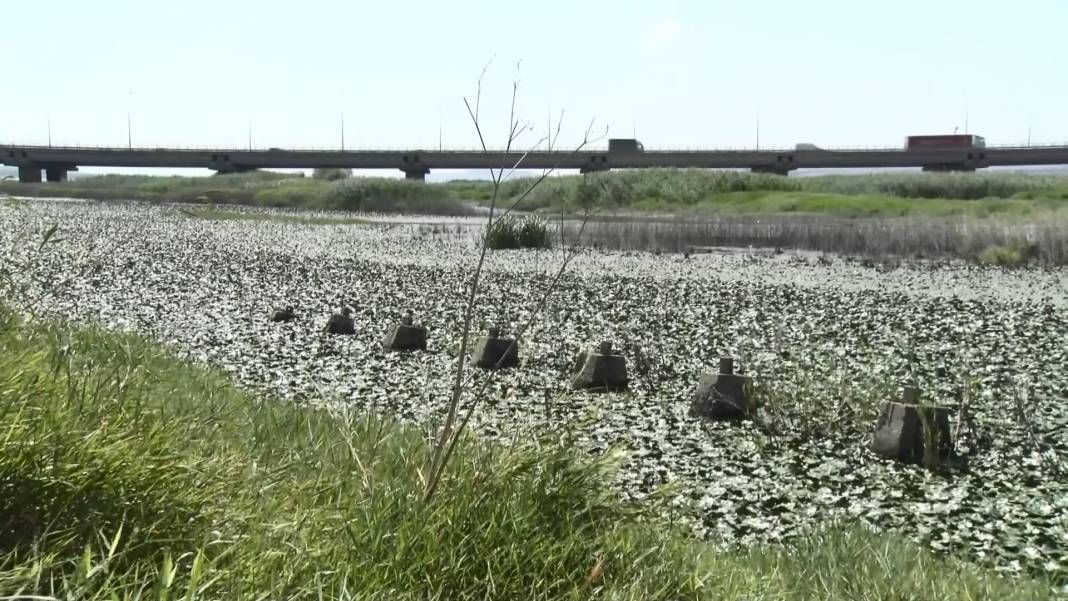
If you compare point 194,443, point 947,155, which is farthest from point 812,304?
point 947,155

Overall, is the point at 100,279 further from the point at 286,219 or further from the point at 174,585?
the point at 286,219

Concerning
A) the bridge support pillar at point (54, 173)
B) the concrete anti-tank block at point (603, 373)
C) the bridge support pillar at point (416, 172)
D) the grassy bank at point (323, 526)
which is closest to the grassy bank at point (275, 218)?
the concrete anti-tank block at point (603, 373)

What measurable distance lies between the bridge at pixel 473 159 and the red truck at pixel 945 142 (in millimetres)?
2280

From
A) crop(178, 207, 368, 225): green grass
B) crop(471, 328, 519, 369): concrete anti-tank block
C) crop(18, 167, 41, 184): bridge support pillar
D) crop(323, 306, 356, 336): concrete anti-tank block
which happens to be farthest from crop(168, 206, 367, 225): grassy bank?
crop(18, 167, 41, 184): bridge support pillar

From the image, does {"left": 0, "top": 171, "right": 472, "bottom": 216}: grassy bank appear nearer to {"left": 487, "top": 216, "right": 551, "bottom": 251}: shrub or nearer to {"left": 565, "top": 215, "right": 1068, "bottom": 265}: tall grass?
{"left": 565, "top": 215, "right": 1068, "bottom": 265}: tall grass

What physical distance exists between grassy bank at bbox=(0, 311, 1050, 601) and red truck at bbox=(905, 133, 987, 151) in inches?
3116

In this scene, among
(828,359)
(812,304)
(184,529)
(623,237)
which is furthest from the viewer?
(623,237)

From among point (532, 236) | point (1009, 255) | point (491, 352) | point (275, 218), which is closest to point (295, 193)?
point (275, 218)

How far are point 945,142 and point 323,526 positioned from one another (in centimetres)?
8443

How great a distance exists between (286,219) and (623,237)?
1744 centimetres

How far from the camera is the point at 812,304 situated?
44.8ft

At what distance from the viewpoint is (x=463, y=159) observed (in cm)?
8050

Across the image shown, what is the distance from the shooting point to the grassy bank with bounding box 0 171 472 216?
1857 inches

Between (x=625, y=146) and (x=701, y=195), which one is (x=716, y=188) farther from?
(x=625, y=146)
